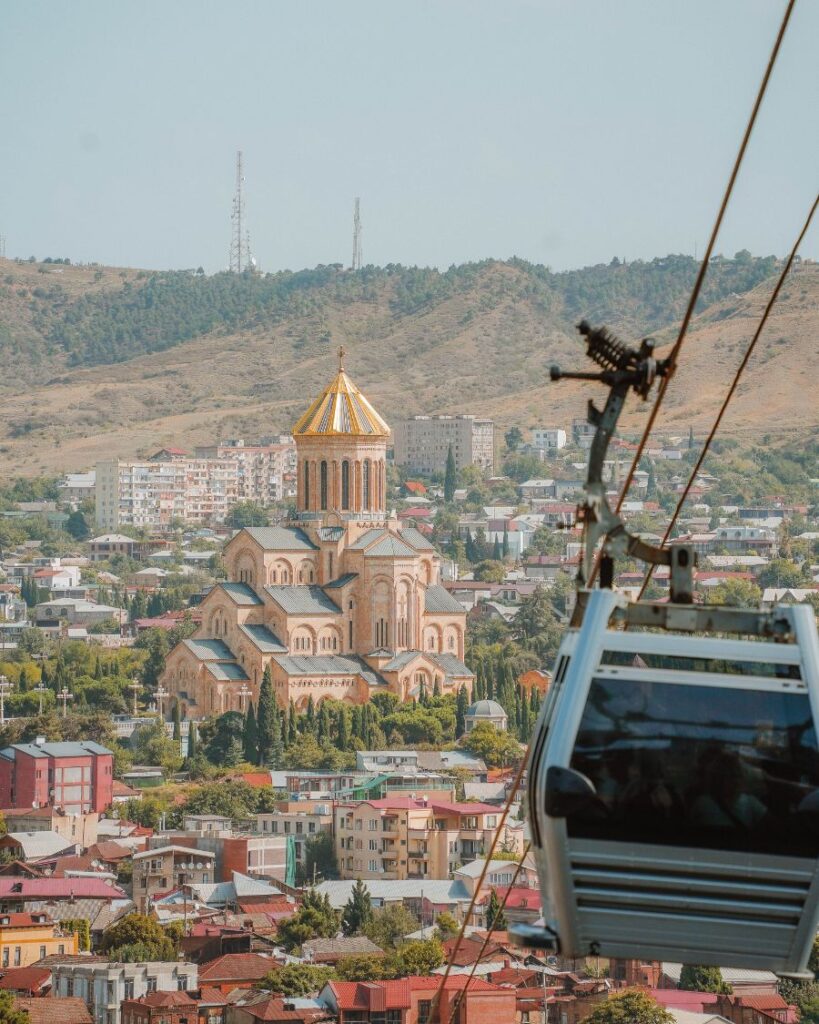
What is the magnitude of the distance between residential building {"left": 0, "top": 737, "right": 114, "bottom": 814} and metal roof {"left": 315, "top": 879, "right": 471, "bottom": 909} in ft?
35.4

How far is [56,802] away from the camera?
6425 centimetres

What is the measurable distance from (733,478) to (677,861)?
15487 centimetres

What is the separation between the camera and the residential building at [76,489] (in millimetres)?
172250

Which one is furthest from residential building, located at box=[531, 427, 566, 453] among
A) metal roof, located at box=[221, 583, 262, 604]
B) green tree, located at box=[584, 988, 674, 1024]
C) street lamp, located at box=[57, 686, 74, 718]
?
green tree, located at box=[584, 988, 674, 1024]

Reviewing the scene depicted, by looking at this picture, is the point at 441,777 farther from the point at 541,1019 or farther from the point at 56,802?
the point at 541,1019

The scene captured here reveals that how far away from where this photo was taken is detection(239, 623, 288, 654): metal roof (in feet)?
238

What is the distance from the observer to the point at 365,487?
76688 millimetres

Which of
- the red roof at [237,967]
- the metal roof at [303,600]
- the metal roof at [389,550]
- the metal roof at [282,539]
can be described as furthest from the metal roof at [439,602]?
the red roof at [237,967]

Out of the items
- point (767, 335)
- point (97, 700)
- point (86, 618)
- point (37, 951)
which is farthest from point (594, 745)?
point (767, 335)

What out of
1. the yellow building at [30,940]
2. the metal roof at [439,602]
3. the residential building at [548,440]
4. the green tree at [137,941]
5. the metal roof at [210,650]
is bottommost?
the yellow building at [30,940]

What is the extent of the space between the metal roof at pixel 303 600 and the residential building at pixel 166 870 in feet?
65.1

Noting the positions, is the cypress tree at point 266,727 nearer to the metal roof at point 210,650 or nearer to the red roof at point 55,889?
the metal roof at point 210,650

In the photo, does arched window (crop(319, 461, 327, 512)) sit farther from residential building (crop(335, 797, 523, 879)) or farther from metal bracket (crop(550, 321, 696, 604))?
metal bracket (crop(550, 321, 696, 604))

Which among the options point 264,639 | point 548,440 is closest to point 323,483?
point 264,639
